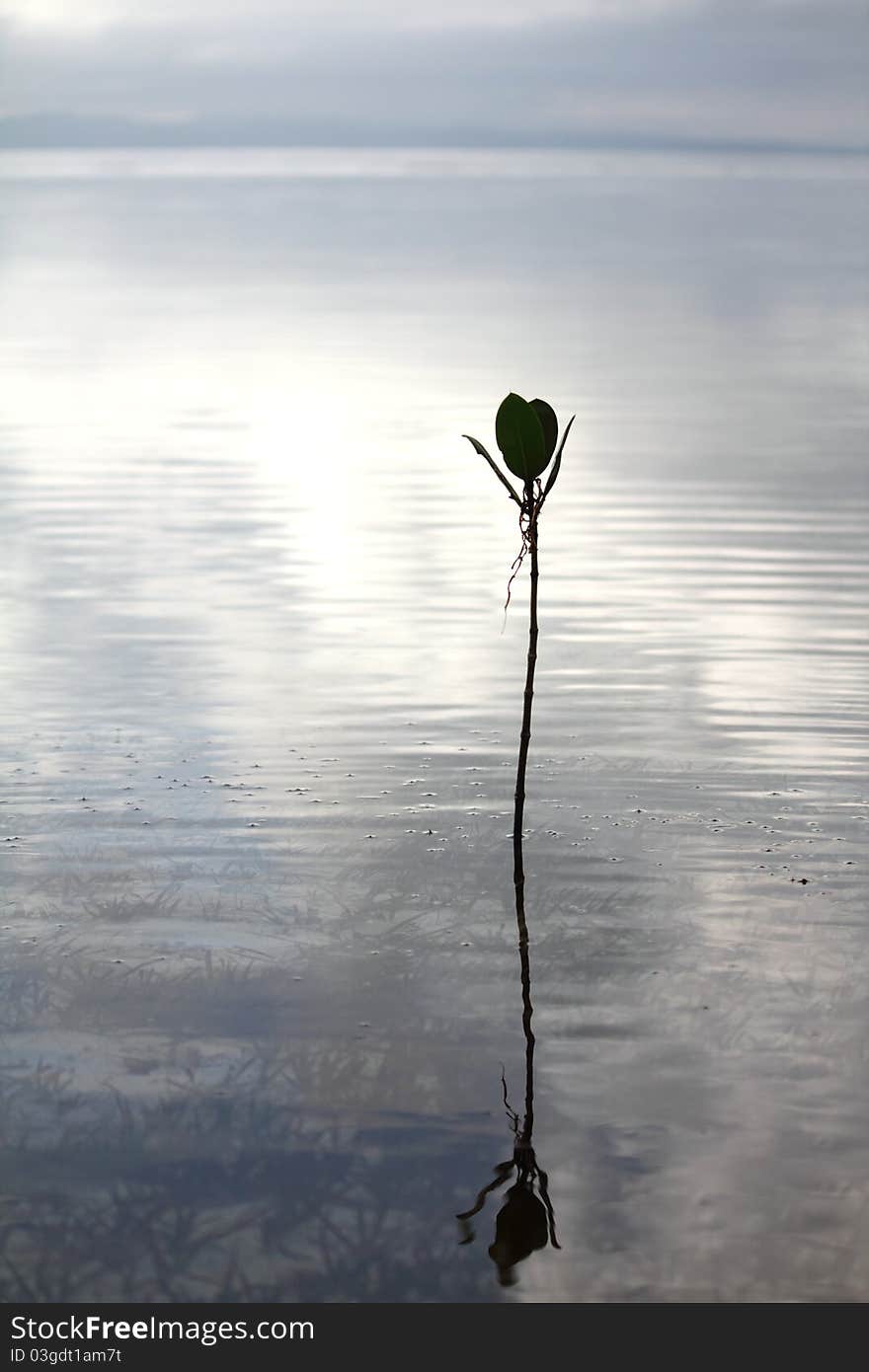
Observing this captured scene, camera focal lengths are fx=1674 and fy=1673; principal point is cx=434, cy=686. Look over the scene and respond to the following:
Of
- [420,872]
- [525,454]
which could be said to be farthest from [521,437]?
[420,872]

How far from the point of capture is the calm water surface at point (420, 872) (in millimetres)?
3309

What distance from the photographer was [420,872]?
511 cm

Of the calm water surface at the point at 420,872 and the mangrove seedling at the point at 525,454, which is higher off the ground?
the mangrove seedling at the point at 525,454

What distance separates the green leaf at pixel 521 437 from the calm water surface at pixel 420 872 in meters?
1.19

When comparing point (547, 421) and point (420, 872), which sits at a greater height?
point (547, 421)

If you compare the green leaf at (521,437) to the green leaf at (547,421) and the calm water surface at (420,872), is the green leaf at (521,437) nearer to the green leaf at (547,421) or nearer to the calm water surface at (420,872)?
the green leaf at (547,421)

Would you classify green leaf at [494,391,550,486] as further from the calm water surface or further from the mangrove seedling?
the calm water surface

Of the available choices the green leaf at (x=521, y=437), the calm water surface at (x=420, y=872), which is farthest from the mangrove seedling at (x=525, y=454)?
the calm water surface at (x=420, y=872)

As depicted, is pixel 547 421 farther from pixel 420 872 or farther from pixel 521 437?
pixel 420 872

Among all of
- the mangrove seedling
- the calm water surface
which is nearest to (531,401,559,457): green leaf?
the mangrove seedling

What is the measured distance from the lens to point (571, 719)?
268 inches

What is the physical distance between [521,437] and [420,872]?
136 centimetres

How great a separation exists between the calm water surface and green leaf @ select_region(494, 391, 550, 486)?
3.92 feet
